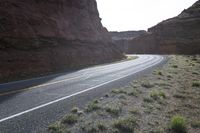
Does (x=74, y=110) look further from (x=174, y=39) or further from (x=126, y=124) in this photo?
(x=174, y=39)

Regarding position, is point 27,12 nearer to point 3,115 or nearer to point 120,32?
point 3,115

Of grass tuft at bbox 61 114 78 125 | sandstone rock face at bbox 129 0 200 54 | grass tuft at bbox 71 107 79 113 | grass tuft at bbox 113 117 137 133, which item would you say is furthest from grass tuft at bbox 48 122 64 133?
sandstone rock face at bbox 129 0 200 54

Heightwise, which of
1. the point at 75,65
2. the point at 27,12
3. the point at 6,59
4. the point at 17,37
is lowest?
the point at 75,65

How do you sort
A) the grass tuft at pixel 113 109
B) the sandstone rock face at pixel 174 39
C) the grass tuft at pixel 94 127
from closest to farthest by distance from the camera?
1. the grass tuft at pixel 94 127
2. the grass tuft at pixel 113 109
3. the sandstone rock face at pixel 174 39

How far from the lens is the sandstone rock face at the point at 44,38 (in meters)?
23.7

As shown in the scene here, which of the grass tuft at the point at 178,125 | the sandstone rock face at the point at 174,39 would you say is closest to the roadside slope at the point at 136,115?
the grass tuft at the point at 178,125

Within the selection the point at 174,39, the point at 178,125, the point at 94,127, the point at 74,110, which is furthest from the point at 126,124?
the point at 174,39

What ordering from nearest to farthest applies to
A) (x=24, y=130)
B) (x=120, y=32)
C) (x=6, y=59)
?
(x=24, y=130), (x=6, y=59), (x=120, y=32)

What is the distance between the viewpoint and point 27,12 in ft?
97.7

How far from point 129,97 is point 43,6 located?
84.5 feet

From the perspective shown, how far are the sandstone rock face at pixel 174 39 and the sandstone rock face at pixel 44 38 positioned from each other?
190 ft

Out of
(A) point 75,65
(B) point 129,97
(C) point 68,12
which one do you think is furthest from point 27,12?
(B) point 129,97

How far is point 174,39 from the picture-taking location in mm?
103000

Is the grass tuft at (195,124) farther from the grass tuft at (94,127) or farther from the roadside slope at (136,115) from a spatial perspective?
the grass tuft at (94,127)
